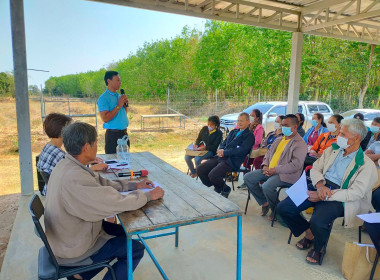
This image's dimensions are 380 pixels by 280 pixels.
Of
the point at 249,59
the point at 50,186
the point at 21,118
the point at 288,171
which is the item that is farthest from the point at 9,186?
the point at 249,59

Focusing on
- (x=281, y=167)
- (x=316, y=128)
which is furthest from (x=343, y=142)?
(x=316, y=128)

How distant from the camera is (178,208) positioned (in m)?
1.70

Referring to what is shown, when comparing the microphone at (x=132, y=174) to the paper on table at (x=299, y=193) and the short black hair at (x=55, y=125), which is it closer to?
the short black hair at (x=55, y=125)

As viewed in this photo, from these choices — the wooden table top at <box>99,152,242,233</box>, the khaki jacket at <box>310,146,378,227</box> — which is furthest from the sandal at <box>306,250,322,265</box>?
the wooden table top at <box>99,152,242,233</box>

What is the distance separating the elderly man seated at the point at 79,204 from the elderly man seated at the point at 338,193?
64.7 inches

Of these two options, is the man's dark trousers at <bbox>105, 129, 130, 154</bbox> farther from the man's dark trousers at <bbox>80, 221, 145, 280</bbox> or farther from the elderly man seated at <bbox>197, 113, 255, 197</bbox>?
the man's dark trousers at <bbox>80, 221, 145, 280</bbox>

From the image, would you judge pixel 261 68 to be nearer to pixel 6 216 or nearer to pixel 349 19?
pixel 349 19

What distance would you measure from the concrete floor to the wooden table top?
30.6 inches

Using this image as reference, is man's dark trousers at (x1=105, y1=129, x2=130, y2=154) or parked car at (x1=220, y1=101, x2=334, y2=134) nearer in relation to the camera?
man's dark trousers at (x1=105, y1=129, x2=130, y2=154)

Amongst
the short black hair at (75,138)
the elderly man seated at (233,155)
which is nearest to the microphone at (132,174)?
the short black hair at (75,138)

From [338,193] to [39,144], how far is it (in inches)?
353

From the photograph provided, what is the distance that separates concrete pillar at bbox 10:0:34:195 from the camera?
3.68m

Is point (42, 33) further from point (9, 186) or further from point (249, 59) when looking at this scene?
point (9, 186)

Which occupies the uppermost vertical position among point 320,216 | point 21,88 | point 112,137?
point 21,88
